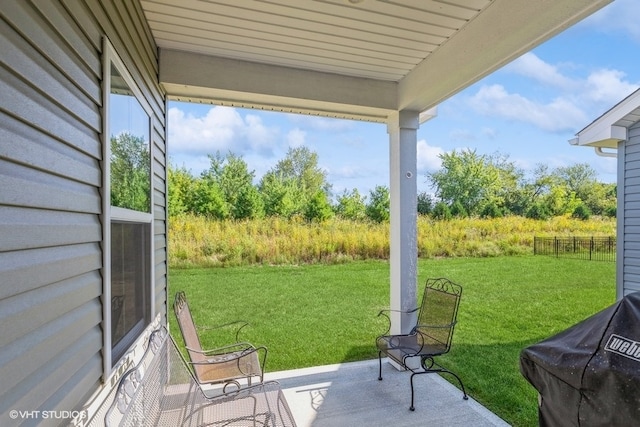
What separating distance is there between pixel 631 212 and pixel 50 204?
20.3 ft

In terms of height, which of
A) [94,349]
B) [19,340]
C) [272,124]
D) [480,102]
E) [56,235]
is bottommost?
[94,349]

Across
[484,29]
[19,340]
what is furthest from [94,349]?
[484,29]

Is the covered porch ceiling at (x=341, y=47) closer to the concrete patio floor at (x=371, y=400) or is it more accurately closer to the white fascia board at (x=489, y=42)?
the white fascia board at (x=489, y=42)

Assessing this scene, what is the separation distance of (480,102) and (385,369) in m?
26.3

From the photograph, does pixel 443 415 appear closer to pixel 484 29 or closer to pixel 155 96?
pixel 484 29

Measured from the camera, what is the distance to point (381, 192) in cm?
926

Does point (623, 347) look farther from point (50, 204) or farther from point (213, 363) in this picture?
point (213, 363)

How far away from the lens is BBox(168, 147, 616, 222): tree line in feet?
25.3

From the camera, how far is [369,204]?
9070mm

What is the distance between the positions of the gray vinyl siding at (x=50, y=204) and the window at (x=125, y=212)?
8cm

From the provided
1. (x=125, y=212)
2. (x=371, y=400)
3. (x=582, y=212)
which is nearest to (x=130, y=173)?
(x=125, y=212)

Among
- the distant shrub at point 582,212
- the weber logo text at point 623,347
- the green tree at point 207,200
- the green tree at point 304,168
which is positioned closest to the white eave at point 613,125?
the weber logo text at point 623,347

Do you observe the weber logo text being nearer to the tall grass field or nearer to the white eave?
the white eave

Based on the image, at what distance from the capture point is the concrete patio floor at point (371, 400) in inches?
103
